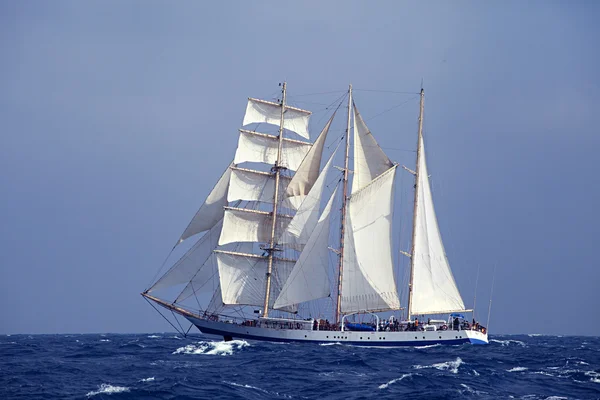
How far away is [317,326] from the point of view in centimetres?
7038

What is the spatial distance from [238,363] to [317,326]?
801 inches

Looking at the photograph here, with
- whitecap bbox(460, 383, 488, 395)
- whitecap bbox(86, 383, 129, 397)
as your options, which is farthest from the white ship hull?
whitecap bbox(86, 383, 129, 397)

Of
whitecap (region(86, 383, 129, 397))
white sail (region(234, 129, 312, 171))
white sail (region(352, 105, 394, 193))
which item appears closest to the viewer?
whitecap (region(86, 383, 129, 397))

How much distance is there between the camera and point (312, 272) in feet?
234

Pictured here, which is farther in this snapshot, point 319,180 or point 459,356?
point 319,180

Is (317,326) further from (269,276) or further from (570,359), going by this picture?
(570,359)

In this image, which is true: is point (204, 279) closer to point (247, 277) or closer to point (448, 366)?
point (247, 277)

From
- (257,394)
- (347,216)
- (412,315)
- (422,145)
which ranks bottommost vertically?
(257,394)

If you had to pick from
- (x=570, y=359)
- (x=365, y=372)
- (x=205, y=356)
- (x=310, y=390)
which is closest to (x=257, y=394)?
(x=310, y=390)

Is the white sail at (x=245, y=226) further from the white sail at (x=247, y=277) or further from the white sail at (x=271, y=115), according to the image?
the white sail at (x=271, y=115)

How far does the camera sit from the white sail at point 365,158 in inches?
2832

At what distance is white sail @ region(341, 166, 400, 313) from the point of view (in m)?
70.6

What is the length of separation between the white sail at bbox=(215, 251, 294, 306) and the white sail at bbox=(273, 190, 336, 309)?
6.27m

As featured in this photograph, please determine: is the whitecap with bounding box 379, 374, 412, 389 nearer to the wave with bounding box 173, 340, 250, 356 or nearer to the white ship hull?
the wave with bounding box 173, 340, 250, 356
